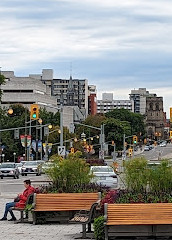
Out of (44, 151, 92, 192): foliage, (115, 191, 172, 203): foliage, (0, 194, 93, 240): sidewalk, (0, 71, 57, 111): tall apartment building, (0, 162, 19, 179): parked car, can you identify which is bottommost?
(0, 162, 19, 179): parked car

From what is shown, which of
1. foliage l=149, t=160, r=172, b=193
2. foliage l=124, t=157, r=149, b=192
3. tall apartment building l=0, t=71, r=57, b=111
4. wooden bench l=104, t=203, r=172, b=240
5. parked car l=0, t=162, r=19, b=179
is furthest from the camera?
tall apartment building l=0, t=71, r=57, b=111

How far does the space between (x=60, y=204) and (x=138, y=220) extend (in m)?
4.70

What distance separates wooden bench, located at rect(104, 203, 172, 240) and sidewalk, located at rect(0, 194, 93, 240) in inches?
73.9

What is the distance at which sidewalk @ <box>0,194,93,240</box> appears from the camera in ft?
59.8

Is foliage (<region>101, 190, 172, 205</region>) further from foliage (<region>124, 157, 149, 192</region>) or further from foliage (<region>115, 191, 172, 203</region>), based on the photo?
foliage (<region>124, 157, 149, 192</region>)

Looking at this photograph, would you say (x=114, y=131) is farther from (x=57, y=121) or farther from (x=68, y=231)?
(x=68, y=231)

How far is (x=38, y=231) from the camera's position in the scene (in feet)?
64.0

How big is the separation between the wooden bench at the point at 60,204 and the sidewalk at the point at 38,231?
27cm

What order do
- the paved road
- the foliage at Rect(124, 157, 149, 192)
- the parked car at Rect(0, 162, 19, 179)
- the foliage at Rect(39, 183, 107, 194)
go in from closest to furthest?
the paved road → the foliage at Rect(124, 157, 149, 192) → the foliage at Rect(39, 183, 107, 194) → the parked car at Rect(0, 162, 19, 179)

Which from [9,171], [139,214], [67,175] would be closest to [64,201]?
[67,175]

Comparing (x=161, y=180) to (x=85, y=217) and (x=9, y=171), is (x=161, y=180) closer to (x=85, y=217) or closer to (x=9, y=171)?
(x=85, y=217)

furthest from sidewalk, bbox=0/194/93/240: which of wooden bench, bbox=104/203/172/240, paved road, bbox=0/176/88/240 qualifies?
wooden bench, bbox=104/203/172/240

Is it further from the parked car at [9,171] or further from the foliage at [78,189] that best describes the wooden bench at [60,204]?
the parked car at [9,171]

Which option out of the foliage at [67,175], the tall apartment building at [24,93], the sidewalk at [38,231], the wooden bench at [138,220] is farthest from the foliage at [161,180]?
the tall apartment building at [24,93]
